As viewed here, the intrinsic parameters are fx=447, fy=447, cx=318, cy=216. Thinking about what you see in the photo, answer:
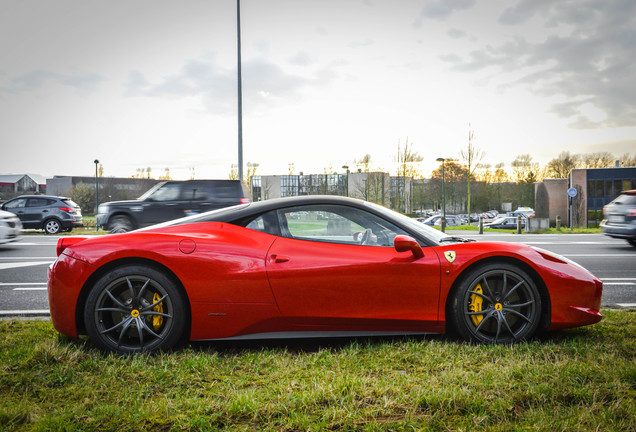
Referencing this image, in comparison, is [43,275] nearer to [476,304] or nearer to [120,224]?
[120,224]

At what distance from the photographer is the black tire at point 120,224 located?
11438 millimetres

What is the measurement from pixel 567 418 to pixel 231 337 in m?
2.10

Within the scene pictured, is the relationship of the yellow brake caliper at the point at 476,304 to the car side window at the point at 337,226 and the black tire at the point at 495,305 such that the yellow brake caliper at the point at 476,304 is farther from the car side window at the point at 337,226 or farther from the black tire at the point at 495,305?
the car side window at the point at 337,226

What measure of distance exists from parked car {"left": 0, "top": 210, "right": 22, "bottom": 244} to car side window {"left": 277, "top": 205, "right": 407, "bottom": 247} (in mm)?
10278

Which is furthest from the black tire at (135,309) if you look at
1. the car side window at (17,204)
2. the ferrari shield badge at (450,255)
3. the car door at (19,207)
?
the car side window at (17,204)

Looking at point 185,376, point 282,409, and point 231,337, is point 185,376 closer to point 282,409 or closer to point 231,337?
point 231,337

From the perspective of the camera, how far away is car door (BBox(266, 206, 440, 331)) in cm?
314

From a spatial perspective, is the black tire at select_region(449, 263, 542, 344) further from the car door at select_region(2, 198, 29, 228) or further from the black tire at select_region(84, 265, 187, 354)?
the car door at select_region(2, 198, 29, 228)

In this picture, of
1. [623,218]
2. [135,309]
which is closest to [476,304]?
[135,309]

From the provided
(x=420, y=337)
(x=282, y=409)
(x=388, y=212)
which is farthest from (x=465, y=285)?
Answer: (x=282, y=409)

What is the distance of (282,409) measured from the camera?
2264 mm

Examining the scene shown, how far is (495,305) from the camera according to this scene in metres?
3.32

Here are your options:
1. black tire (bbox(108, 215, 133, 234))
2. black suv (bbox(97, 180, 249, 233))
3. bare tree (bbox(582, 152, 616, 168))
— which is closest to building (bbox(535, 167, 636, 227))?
bare tree (bbox(582, 152, 616, 168))

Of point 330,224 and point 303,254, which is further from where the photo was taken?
point 330,224
